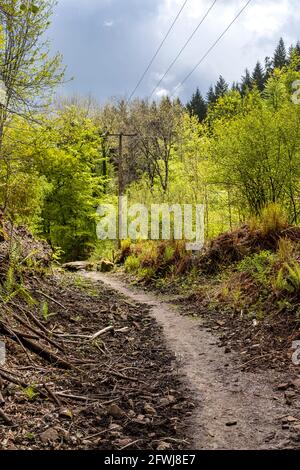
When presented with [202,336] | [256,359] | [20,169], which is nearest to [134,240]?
[20,169]

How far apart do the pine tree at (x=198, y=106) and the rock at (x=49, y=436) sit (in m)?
52.7

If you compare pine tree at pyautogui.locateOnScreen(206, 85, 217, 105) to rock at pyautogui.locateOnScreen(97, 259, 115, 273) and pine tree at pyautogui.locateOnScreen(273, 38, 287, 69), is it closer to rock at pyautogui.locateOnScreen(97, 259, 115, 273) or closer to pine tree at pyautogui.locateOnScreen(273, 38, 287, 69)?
pine tree at pyautogui.locateOnScreen(273, 38, 287, 69)

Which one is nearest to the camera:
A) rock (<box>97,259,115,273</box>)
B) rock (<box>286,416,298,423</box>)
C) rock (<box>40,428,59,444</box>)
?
rock (<box>40,428,59,444</box>)

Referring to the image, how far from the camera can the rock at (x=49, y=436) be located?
2529 mm

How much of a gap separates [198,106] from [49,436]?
5592cm

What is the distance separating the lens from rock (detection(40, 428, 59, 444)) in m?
2.53

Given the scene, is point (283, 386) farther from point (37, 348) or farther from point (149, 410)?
point (37, 348)

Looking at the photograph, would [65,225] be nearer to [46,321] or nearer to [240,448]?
[46,321]

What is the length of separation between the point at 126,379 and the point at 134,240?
12160 mm

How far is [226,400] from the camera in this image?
331 centimetres

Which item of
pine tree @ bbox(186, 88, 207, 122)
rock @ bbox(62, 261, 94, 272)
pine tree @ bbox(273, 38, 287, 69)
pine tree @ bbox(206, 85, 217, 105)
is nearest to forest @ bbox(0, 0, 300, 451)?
rock @ bbox(62, 261, 94, 272)

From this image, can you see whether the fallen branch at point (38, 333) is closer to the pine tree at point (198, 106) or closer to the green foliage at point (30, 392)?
the green foliage at point (30, 392)

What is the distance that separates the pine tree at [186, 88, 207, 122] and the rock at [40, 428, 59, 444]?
52703 mm

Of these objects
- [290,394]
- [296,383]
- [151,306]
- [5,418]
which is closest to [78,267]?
[151,306]
